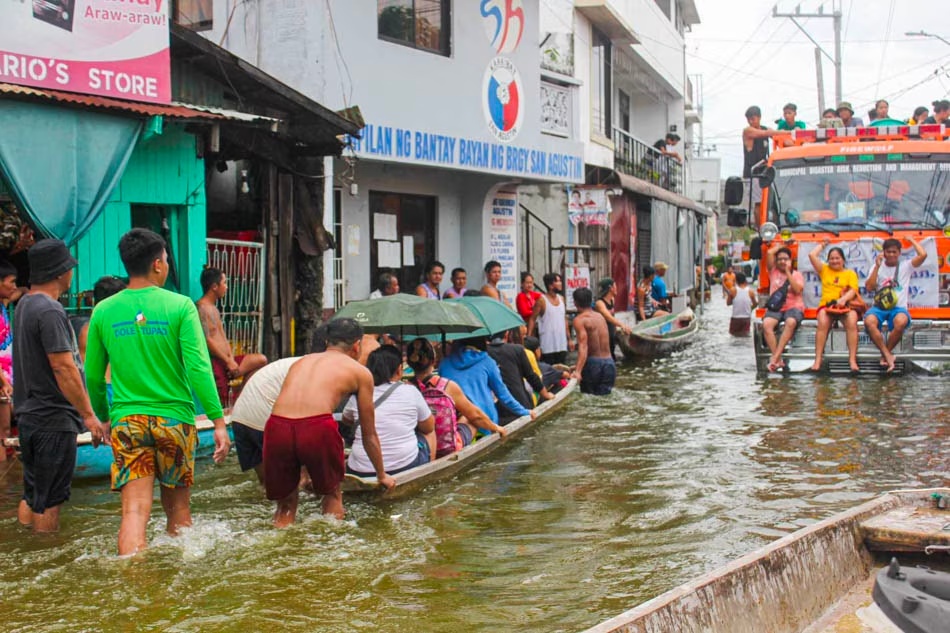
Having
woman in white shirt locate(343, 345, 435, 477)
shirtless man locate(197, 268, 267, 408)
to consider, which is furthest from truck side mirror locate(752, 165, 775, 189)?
woman in white shirt locate(343, 345, 435, 477)

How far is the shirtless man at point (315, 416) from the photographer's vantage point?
21.6 ft

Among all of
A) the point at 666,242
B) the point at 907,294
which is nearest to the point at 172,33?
the point at 907,294

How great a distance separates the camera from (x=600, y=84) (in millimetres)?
26734

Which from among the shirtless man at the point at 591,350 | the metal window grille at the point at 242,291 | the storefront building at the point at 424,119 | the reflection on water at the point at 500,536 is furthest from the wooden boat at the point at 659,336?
the metal window grille at the point at 242,291

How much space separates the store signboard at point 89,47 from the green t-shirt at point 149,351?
12.4ft

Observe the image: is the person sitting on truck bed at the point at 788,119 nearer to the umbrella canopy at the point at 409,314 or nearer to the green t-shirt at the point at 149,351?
the umbrella canopy at the point at 409,314

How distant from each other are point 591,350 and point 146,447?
8460 mm

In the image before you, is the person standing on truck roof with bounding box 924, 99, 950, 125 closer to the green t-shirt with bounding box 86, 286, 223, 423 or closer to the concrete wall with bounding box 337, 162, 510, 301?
the concrete wall with bounding box 337, 162, 510, 301

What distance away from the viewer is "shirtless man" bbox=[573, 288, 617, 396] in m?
13.4

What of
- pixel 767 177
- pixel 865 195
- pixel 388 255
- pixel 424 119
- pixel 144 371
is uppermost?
pixel 424 119

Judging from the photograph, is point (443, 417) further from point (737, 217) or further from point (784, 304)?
point (737, 217)

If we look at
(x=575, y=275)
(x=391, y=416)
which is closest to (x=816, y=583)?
(x=391, y=416)

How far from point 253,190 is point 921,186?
9.41m

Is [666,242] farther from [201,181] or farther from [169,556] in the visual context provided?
[169,556]
